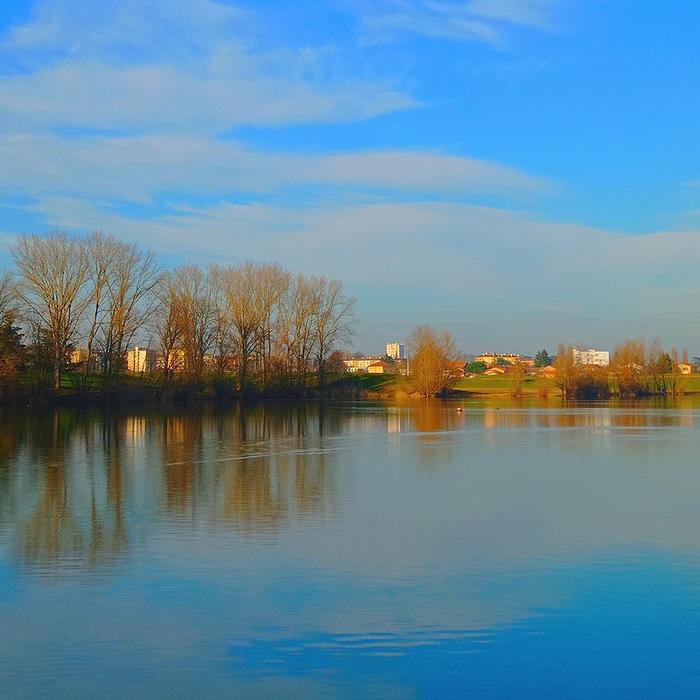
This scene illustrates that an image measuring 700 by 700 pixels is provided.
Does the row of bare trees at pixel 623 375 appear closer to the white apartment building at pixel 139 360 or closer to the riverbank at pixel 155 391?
the riverbank at pixel 155 391

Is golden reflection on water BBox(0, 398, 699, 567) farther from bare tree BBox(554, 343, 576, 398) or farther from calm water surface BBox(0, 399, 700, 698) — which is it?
bare tree BBox(554, 343, 576, 398)

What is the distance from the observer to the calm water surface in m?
5.91

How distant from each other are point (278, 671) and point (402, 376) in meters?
66.3

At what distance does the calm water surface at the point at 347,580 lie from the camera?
5.91m

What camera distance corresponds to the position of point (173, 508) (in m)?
12.4

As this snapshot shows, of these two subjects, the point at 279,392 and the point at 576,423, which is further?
the point at 279,392

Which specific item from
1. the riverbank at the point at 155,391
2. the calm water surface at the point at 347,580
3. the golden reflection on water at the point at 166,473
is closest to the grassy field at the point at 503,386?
the riverbank at the point at 155,391

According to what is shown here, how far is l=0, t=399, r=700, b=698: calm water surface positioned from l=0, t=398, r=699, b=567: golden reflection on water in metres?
0.07

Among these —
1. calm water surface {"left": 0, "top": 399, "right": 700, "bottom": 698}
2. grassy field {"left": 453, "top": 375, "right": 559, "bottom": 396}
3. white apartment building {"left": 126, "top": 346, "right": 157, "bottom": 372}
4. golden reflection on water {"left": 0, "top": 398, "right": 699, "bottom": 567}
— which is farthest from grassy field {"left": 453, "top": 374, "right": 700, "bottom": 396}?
calm water surface {"left": 0, "top": 399, "right": 700, "bottom": 698}

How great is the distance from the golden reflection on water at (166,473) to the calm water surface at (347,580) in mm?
75

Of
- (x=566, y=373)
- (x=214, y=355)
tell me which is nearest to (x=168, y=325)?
(x=214, y=355)

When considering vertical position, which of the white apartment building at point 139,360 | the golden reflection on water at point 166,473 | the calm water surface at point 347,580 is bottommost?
the calm water surface at point 347,580

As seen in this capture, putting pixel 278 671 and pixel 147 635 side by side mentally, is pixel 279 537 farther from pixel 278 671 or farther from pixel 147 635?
pixel 278 671

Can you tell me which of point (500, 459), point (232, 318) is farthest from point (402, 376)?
point (500, 459)
